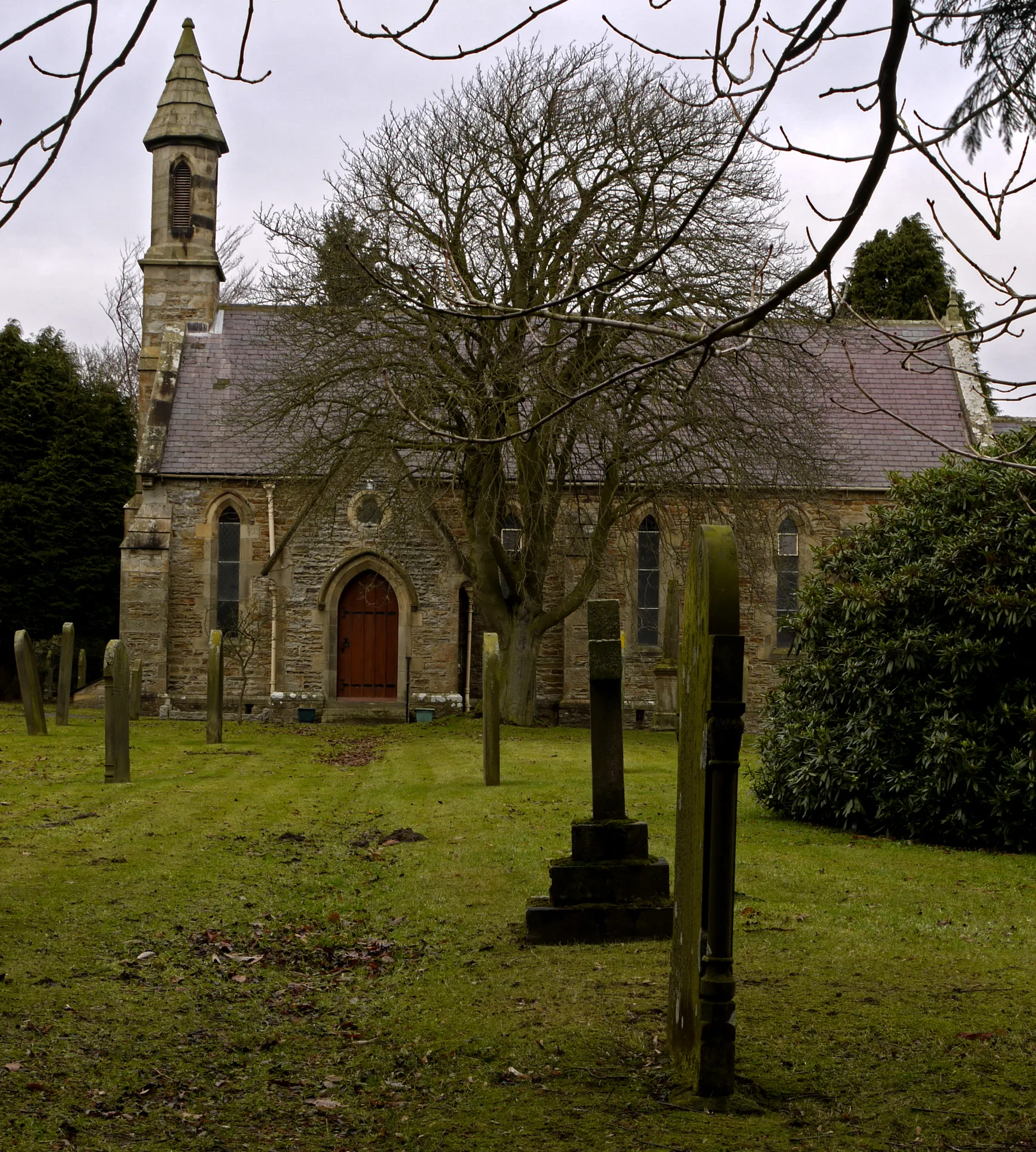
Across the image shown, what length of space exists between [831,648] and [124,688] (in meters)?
7.40

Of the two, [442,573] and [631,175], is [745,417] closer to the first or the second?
[631,175]

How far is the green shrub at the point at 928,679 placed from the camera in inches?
406

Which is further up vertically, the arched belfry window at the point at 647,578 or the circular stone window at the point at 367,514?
the circular stone window at the point at 367,514

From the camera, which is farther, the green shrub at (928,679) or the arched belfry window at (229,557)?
the arched belfry window at (229,557)

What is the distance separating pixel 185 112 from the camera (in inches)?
1165

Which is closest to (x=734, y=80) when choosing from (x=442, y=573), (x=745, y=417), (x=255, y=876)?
(x=255, y=876)

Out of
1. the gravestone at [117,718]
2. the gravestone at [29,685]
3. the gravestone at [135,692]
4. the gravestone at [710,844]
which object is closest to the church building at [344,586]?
the gravestone at [135,692]

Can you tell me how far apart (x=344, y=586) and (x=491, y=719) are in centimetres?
1365

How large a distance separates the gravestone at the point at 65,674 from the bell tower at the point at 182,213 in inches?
423

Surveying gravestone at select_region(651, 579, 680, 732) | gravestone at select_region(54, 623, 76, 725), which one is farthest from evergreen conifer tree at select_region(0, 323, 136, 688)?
gravestone at select_region(651, 579, 680, 732)

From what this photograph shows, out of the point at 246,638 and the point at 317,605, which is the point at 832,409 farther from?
the point at 246,638

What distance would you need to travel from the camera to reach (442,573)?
26.4m

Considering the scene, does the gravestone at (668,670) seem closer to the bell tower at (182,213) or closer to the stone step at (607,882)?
the bell tower at (182,213)

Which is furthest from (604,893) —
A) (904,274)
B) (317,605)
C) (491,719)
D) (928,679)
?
(904,274)
